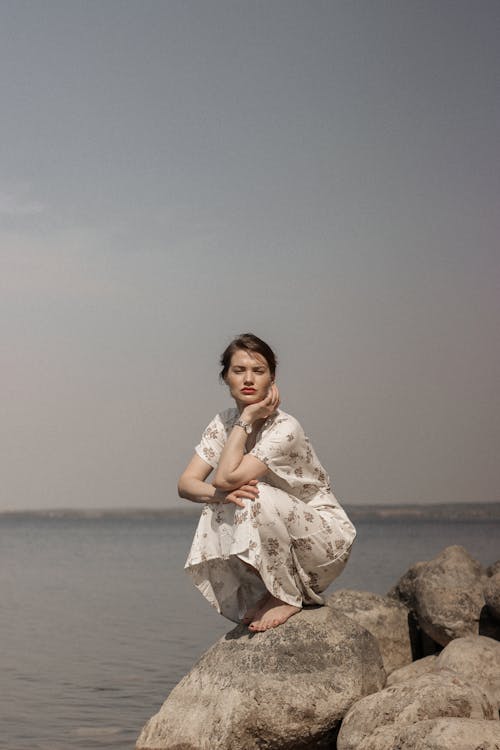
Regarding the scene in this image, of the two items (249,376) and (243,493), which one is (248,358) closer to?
(249,376)

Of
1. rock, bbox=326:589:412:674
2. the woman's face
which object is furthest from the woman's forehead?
rock, bbox=326:589:412:674

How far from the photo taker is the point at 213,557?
725 cm

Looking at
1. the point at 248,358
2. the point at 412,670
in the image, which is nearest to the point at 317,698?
the point at 248,358

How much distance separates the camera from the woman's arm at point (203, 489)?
6961 millimetres

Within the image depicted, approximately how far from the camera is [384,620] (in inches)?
400

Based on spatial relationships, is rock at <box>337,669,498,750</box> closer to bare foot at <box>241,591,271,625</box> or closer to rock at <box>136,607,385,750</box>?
rock at <box>136,607,385,750</box>

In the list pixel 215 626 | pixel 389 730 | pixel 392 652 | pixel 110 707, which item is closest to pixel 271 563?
pixel 389 730

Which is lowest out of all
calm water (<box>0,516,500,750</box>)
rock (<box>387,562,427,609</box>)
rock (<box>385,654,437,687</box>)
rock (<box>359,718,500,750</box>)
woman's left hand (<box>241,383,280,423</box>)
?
calm water (<box>0,516,500,750</box>)

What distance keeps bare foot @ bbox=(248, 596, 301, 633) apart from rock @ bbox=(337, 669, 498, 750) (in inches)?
34.5

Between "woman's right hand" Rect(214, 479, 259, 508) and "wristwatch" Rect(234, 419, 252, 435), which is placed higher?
"wristwatch" Rect(234, 419, 252, 435)

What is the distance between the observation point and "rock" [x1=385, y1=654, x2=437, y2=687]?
30.0 feet

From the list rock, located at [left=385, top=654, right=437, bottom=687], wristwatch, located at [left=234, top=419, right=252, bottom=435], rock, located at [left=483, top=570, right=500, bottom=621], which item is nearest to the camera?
wristwatch, located at [left=234, top=419, right=252, bottom=435]

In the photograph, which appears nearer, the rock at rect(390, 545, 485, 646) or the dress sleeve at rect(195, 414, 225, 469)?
the dress sleeve at rect(195, 414, 225, 469)

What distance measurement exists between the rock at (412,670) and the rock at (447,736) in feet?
10.8
